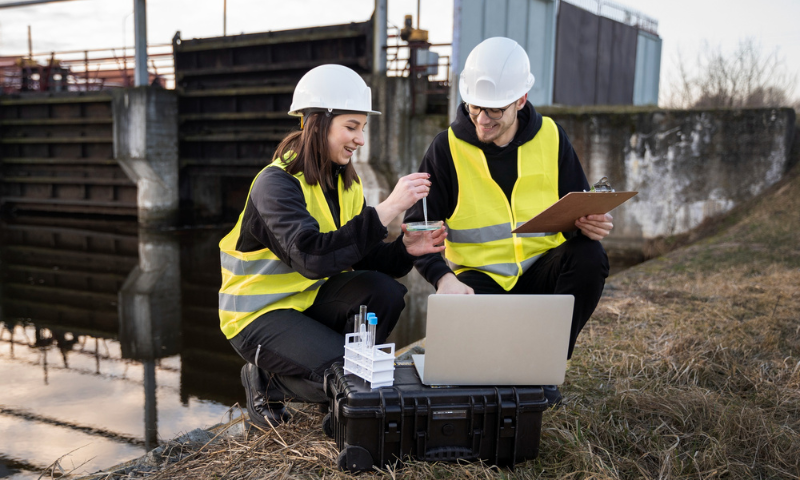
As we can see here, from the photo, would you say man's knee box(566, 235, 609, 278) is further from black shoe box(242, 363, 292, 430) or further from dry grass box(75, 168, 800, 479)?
black shoe box(242, 363, 292, 430)

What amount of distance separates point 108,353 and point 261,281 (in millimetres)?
2981

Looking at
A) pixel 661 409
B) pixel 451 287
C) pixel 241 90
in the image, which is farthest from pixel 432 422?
pixel 241 90

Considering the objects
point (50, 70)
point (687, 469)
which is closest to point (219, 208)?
point (50, 70)

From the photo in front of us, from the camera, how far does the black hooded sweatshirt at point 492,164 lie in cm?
270

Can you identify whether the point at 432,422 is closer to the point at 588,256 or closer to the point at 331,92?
the point at 588,256

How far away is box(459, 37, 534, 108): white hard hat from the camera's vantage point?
8.35 feet

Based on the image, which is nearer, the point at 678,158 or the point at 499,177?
the point at 499,177

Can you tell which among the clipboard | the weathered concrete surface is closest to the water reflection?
the clipboard

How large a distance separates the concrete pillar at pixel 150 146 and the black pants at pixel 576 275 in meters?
10.2

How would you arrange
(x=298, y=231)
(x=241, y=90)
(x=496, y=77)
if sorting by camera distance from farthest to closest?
(x=241, y=90) → (x=496, y=77) → (x=298, y=231)

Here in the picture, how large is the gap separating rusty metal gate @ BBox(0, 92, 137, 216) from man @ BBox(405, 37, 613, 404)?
11.1 meters

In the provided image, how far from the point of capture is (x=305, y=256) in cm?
212

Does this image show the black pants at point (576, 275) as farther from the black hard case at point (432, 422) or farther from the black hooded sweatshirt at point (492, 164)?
the black hard case at point (432, 422)

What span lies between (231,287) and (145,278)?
217 inches
